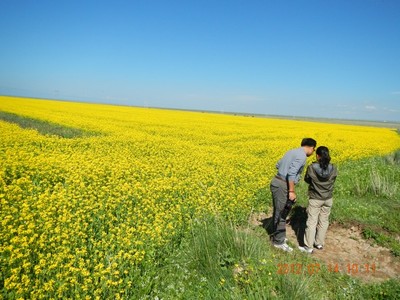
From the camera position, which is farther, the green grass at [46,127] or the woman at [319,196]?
the green grass at [46,127]

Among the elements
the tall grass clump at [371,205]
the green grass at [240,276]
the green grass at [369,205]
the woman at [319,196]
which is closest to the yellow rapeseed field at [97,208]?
the green grass at [240,276]

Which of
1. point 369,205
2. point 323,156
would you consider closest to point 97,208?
point 323,156

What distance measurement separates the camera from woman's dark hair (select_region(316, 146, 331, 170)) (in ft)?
18.0

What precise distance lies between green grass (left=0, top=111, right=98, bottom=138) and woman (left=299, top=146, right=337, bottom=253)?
628 inches

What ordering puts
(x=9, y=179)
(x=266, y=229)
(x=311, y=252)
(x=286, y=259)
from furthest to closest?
1. (x=9, y=179)
2. (x=266, y=229)
3. (x=311, y=252)
4. (x=286, y=259)

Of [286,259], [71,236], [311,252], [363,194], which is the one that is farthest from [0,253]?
[363,194]

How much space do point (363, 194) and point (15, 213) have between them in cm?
976

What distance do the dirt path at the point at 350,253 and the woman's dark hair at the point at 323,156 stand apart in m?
1.89

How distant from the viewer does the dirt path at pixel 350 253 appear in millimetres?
Result: 5312

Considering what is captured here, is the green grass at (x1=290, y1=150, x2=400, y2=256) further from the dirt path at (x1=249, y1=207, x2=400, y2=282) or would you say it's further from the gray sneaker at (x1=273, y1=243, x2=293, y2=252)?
the gray sneaker at (x1=273, y1=243, x2=293, y2=252)

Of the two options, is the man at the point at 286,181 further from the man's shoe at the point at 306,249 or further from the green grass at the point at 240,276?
the green grass at the point at 240,276

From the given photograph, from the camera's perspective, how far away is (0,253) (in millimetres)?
4180

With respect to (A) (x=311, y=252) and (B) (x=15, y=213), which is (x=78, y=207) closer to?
(B) (x=15, y=213)

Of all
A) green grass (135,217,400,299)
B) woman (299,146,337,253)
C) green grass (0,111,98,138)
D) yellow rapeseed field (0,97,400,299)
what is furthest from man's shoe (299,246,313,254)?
green grass (0,111,98,138)
